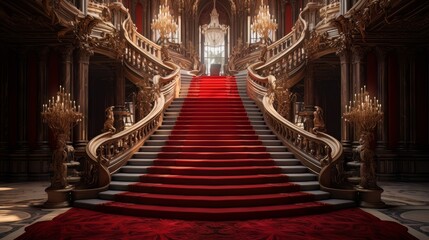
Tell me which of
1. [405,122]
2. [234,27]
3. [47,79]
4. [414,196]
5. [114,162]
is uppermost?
[234,27]

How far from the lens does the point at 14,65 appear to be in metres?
11.9

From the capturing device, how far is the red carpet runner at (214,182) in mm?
6699

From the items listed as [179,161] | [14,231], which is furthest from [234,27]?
[14,231]

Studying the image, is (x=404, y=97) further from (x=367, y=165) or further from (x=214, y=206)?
(x=214, y=206)

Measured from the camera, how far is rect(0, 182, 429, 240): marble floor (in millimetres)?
5828

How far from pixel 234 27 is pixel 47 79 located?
1509 cm

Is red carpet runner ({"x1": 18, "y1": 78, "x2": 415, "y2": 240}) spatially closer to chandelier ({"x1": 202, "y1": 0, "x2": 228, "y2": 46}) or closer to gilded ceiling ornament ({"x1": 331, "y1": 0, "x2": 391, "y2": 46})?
gilded ceiling ornament ({"x1": 331, "y1": 0, "x2": 391, "y2": 46})

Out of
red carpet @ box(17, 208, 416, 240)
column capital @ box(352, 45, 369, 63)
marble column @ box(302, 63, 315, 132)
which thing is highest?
column capital @ box(352, 45, 369, 63)

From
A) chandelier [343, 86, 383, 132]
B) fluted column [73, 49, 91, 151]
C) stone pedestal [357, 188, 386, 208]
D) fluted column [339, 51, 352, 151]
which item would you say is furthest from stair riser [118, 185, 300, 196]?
fluted column [339, 51, 352, 151]

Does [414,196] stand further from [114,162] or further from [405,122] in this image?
[114,162]

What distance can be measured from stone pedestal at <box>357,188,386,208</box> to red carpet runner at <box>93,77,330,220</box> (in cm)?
92

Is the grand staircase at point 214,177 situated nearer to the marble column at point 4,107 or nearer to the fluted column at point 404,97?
the fluted column at point 404,97

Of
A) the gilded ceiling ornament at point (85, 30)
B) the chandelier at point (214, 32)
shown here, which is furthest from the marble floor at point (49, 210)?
the chandelier at point (214, 32)

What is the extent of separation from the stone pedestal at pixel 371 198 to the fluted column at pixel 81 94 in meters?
8.04
